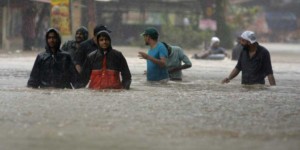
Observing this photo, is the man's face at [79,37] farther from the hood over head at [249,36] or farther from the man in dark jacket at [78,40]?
the hood over head at [249,36]

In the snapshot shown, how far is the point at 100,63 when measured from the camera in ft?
34.8

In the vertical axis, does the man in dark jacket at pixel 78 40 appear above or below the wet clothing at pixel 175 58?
above

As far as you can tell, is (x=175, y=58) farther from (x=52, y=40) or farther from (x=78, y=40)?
(x=52, y=40)

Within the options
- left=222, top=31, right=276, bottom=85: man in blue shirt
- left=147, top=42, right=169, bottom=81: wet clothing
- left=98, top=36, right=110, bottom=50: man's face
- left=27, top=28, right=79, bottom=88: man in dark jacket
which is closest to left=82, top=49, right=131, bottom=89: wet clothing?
left=98, top=36, right=110, bottom=50: man's face

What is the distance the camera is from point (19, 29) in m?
36.1

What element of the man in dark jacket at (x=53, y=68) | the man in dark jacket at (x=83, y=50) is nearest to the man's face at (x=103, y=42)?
the man in dark jacket at (x=53, y=68)

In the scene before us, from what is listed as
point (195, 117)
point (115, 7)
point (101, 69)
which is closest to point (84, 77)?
point (101, 69)

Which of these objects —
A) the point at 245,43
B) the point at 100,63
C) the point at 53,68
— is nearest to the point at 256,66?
the point at 245,43

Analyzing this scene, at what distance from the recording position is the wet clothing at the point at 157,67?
12.1m

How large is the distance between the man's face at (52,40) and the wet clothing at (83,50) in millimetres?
1226

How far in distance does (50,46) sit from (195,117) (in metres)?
3.11

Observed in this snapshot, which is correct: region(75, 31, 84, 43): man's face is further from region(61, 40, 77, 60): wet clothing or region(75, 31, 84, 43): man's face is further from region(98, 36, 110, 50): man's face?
region(98, 36, 110, 50): man's face

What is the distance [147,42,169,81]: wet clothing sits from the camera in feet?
39.6

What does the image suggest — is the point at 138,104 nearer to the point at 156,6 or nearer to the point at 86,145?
the point at 86,145
